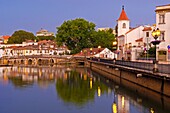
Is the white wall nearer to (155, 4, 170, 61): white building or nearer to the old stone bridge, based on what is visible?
the old stone bridge

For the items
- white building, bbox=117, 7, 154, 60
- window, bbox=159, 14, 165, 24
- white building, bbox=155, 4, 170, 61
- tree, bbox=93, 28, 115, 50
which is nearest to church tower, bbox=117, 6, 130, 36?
white building, bbox=117, 7, 154, 60

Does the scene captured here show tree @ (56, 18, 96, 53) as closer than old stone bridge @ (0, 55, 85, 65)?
No

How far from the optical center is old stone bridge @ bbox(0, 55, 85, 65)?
342ft

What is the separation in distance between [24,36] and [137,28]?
358 feet

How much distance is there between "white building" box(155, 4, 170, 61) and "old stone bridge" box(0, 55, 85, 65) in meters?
55.0

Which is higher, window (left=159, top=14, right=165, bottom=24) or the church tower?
the church tower

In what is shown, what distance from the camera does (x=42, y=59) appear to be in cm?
11544

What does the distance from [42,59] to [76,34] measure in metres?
16.9

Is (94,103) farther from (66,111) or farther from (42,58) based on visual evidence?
(42,58)

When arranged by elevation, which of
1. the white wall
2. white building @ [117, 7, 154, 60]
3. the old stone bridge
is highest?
the white wall

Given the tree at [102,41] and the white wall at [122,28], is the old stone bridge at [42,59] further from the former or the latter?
the white wall at [122,28]

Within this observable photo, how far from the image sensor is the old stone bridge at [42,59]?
342ft

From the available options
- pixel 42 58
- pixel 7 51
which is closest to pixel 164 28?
pixel 42 58

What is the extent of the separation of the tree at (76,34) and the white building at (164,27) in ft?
195
